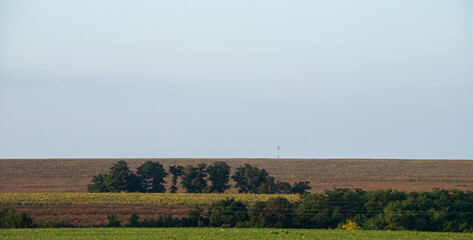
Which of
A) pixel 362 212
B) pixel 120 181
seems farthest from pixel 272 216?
pixel 120 181

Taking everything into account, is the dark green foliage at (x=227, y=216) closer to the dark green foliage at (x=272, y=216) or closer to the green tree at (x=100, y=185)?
the dark green foliage at (x=272, y=216)

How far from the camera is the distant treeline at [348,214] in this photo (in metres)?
35.7

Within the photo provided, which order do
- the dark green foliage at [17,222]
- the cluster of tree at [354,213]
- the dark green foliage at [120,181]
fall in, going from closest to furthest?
the cluster of tree at [354,213] < the dark green foliage at [17,222] < the dark green foliage at [120,181]

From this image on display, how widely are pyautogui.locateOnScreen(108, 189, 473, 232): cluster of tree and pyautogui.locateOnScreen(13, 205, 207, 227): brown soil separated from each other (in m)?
9.15

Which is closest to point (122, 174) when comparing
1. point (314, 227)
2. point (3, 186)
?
point (3, 186)

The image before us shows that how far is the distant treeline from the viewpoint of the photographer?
35688 mm

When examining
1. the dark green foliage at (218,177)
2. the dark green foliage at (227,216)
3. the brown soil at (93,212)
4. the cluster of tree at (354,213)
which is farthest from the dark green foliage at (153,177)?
the dark green foliage at (227,216)

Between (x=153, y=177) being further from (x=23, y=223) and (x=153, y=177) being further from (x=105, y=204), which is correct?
(x=23, y=223)

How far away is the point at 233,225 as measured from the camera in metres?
38.2

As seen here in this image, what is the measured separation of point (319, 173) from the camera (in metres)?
109

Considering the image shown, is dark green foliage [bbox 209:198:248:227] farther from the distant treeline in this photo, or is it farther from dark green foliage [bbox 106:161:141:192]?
dark green foliage [bbox 106:161:141:192]

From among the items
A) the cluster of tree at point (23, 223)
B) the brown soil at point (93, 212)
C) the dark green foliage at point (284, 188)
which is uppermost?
the dark green foliage at point (284, 188)

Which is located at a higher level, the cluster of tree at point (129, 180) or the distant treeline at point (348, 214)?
the cluster of tree at point (129, 180)

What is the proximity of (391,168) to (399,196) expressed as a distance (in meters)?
80.6
